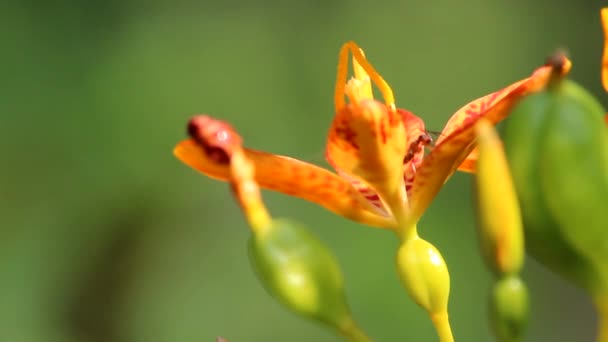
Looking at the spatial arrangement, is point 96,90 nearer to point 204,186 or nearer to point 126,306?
point 204,186

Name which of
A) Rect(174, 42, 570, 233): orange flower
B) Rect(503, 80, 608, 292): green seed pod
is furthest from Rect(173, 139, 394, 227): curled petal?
Rect(503, 80, 608, 292): green seed pod

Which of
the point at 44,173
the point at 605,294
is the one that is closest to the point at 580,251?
the point at 605,294

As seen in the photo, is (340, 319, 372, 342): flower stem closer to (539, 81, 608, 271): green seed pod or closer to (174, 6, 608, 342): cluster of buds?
(174, 6, 608, 342): cluster of buds

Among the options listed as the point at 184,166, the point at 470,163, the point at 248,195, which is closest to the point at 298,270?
the point at 248,195

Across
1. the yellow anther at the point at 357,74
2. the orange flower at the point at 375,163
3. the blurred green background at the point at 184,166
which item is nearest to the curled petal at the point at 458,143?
the orange flower at the point at 375,163

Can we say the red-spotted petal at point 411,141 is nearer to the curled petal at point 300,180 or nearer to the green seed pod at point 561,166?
the curled petal at point 300,180

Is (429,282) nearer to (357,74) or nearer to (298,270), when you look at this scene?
(298,270)
